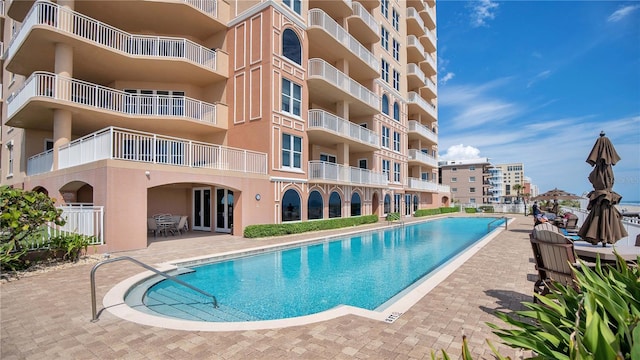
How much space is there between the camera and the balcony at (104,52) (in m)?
12.9

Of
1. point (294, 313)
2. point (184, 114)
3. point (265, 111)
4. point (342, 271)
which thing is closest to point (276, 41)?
point (265, 111)

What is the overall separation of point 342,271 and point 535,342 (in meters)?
7.93

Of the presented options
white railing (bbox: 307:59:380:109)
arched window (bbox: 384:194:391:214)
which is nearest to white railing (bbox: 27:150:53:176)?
white railing (bbox: 307:59:380:109)

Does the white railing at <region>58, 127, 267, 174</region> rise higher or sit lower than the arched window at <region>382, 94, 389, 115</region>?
lower

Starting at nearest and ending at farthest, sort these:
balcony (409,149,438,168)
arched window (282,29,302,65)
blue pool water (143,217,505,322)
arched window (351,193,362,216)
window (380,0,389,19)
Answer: blue pool water (143,217,505,322)
arched window (282,29,302,65)
arched window (351,193,362,216)
window (380,0,389,19)
balcony (409,149,438,168)

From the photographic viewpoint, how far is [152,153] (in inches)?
479

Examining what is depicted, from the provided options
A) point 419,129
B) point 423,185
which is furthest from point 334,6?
point 423,185

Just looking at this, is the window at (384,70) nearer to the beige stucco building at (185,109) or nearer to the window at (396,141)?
the beige stucco building at (185,109)

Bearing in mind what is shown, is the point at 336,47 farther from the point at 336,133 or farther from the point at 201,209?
the point at 201,209

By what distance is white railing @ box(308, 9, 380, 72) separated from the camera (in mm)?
18469

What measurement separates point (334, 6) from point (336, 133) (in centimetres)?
890

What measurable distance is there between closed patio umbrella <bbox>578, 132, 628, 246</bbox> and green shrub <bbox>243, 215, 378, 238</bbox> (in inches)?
458

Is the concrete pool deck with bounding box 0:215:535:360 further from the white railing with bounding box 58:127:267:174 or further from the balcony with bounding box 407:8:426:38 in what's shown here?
the balcony with bounding box 407:8:426:38

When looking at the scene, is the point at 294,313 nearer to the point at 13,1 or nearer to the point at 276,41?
the point at 276,41
